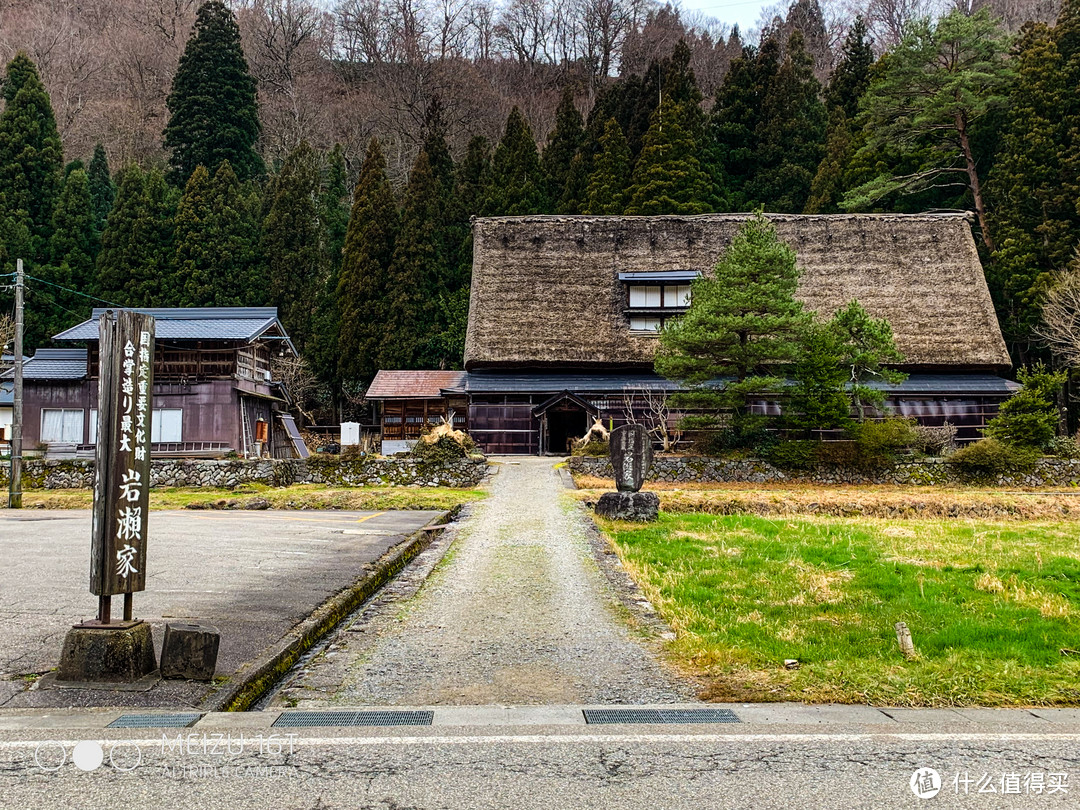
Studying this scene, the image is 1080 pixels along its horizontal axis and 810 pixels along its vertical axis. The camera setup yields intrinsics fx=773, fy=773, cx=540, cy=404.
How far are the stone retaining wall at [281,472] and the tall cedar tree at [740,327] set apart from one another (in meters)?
6.13

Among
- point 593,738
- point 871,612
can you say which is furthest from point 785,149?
point 593,738

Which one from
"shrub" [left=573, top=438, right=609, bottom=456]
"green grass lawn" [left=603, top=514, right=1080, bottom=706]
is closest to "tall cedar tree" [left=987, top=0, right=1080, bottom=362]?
"shrub" [left=573, top=438, right=609, bottom=456]

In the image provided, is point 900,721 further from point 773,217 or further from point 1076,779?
point 773,217

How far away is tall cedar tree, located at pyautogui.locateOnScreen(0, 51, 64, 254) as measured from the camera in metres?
34.1

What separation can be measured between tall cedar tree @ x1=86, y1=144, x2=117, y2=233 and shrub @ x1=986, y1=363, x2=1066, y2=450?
1598 inches

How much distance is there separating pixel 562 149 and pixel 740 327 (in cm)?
2286

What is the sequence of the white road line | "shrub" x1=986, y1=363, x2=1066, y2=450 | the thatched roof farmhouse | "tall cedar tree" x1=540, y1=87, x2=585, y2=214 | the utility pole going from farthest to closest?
"tall cedar tree" x1=540, y1=87, x2=585, y2=214, the thatched roof farmhouse, "shrub" x1=986, y1=363, x2=1066, y2=450, the utility pole, the white road line

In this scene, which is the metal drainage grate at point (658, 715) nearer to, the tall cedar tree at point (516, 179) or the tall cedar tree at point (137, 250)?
the tall cedar tree at point (516, 179)

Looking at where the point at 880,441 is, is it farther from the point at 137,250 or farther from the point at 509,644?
the point at 137,250

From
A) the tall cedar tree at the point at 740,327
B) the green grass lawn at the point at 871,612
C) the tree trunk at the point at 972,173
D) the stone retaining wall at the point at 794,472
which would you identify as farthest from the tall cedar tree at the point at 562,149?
the green grass lawn at the point at 871,612

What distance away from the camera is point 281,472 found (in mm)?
20109

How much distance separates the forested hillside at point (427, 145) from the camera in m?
30.5

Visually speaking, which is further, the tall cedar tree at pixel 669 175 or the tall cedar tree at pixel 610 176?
the tall cedar tree at pixel 610 176

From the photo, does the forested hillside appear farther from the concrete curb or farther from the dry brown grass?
the concrete curb
